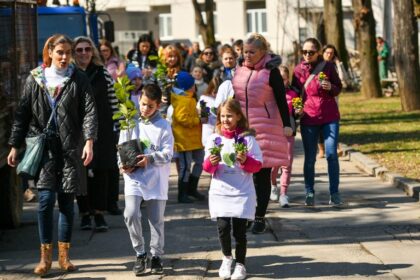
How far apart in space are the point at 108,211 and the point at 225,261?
367 centimetres

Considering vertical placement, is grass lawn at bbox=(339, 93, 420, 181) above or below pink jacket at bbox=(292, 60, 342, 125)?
below

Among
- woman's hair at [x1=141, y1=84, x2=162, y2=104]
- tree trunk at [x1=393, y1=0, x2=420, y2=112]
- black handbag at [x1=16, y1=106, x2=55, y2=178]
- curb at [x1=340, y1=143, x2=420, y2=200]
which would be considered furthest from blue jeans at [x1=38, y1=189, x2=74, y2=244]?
tree trunk at [x1=393, y1=0, x2=420, y2=112]

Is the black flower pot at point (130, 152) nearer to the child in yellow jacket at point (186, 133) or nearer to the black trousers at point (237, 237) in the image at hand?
the black trousers at point (237, 237)

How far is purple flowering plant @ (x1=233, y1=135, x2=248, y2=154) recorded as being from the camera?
8.45 meters

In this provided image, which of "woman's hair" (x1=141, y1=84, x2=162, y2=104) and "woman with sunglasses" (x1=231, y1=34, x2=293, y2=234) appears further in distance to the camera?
"woman with sunglasses" (x1=231, y1=34, x2=293, y2=234)

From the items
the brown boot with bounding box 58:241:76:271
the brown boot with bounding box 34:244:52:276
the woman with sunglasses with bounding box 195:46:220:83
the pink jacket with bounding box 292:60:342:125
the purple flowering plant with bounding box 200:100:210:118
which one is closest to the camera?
the brown boot with bounding box 34:244:52:276

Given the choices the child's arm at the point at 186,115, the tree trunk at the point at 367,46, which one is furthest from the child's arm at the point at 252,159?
the tree trunk at the point at 367,46

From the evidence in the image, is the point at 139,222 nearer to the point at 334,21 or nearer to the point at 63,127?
the point at 63,127

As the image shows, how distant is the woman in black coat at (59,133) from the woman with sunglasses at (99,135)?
2.04 meters

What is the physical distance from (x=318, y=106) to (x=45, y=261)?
439 centimetres

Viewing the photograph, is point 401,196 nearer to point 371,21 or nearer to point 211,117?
point 211,117

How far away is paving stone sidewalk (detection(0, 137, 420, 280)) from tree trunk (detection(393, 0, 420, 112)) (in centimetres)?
1170

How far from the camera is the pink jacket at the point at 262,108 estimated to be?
403 inches

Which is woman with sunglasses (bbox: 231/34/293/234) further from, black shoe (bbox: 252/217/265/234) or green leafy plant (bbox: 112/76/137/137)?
green leafy plant (bbox: 112/76/137/137)
